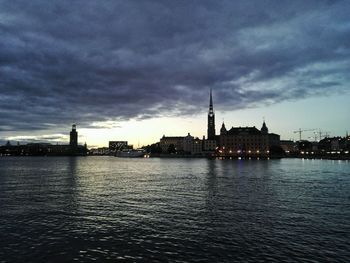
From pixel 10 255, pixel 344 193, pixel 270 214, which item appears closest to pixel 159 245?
pixel 10 255

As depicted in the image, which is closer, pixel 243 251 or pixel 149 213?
pixel 243 251

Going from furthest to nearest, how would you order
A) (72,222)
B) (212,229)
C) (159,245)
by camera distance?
1. (72,222)
2. (212,229)
3. (159,245)

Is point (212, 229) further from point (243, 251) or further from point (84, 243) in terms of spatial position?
point (84, 243)

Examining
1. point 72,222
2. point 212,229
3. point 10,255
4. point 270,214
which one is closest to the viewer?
point 10,255

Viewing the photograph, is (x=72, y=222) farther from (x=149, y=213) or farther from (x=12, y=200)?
(x=12, y=200)

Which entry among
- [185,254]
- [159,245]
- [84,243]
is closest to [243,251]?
[185,254]

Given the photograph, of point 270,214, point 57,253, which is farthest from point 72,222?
point 270,214

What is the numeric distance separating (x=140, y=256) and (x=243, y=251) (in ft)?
21.9

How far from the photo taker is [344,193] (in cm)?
4928

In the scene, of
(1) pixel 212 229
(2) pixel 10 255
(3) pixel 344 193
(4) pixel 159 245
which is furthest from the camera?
(3) pixel 344 193

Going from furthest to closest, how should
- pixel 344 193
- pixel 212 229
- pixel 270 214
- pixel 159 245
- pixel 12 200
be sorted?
pixel 344 193, pixel 12 200, pixel 270 214, pixel 212 229, pixel 159 245

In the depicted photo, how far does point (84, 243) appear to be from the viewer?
75.9 feet

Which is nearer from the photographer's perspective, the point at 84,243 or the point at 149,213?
the point at 84,243

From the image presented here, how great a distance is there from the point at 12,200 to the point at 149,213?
2045 centimetres
